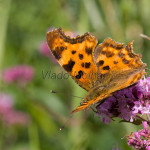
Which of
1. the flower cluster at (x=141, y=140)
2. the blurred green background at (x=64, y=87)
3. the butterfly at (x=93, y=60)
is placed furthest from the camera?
the blurred green background at (x=64, y=87)

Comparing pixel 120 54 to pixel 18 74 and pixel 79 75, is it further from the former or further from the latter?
pixel 18 74

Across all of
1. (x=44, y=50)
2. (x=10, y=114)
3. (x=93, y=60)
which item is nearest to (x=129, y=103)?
(x=93, y=60)

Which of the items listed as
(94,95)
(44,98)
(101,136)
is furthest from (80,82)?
(44,98)

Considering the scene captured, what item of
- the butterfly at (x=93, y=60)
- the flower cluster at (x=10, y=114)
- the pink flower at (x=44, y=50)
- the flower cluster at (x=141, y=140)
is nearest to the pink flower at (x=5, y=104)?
the flower cluster at (x=10, y=114)

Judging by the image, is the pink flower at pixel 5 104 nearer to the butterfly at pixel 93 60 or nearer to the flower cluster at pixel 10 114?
the flower cluster at pixel 10 114

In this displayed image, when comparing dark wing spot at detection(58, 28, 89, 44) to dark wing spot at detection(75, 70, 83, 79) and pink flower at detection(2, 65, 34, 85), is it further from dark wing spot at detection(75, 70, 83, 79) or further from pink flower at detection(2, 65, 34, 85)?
pink flower at detection(2, 65, 34, 85)

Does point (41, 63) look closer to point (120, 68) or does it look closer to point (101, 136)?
point (101, 136)
